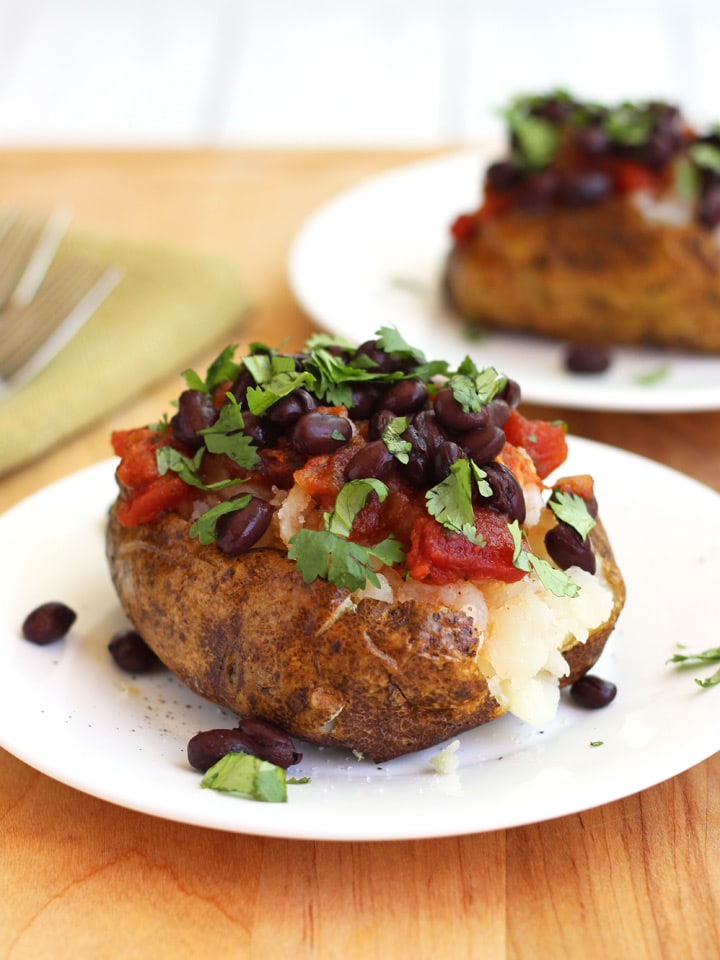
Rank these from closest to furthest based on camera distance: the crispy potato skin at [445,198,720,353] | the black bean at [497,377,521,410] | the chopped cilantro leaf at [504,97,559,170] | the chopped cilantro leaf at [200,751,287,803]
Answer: the chopped cilantro leaf at [200,751,287,803]
the black bean at [497,377,521,410]
the crispy potato skin at [445,198,720,353]
the chopped cilantro leaf at [504,97,559,170]

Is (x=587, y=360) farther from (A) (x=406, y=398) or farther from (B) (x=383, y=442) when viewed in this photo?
(B) (x=383, y=442)

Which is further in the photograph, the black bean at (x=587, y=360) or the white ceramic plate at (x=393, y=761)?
the black bean at (x=587, y=360)

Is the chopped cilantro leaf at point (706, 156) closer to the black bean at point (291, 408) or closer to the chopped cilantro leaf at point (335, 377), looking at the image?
the chopped cilantro leaf at point (335, 377)

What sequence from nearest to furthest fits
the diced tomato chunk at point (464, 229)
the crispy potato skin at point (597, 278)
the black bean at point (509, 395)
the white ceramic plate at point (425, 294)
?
1. the black bean at point (509, 395)
2. the white ceramic plate at point (425, 294)
3. the crispy potato skin at point (597, 278)
4. the diced tomato chunk at point (464, 229)


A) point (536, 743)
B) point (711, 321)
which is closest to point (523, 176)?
point (711, 321)

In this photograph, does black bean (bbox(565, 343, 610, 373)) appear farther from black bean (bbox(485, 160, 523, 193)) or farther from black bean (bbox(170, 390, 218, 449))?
black bean (bbox(170, 390, 218, 449))

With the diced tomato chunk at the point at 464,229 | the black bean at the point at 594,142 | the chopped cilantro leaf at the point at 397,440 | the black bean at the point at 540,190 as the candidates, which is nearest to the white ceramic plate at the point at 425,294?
the diced tomato chunk at the point at 464,229

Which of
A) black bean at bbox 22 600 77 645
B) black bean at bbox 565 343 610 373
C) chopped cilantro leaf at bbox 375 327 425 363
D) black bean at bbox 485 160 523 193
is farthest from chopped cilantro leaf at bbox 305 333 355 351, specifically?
black bean at bbox 485 160 523 193
